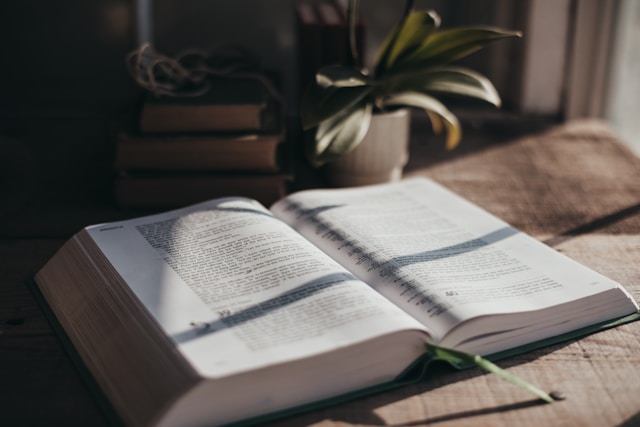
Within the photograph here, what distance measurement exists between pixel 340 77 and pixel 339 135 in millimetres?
68

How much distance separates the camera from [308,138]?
2.91 ft

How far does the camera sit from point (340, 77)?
2.94ft

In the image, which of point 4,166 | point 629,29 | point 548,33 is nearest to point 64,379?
point 4,166

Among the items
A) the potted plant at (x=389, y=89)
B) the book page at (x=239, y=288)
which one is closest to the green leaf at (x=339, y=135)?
the potted plant at (x=389, y=89)

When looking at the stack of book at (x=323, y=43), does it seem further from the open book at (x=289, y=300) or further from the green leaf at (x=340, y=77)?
the open book at (x=289, y=300)

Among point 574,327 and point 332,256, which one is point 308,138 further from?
point 574,327

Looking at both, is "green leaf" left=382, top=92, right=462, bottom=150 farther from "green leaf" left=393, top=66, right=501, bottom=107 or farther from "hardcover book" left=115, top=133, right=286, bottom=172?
"hardcover book" left=115, top=133, right=286, bottom=172

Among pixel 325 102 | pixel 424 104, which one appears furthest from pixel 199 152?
pixel 424 104

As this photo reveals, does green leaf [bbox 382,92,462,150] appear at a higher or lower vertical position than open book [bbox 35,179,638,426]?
higher

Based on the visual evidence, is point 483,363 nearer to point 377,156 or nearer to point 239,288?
point 239,288

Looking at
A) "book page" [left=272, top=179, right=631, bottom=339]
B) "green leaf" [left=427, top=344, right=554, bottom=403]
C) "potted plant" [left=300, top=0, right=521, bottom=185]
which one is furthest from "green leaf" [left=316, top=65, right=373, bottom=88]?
"green leaf" [left=427, top=344, right=554, bottom=403]

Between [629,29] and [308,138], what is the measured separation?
76 cm

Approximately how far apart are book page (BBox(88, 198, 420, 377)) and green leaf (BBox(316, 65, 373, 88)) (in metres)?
0.18

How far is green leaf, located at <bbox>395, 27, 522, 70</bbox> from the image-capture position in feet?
3.04
